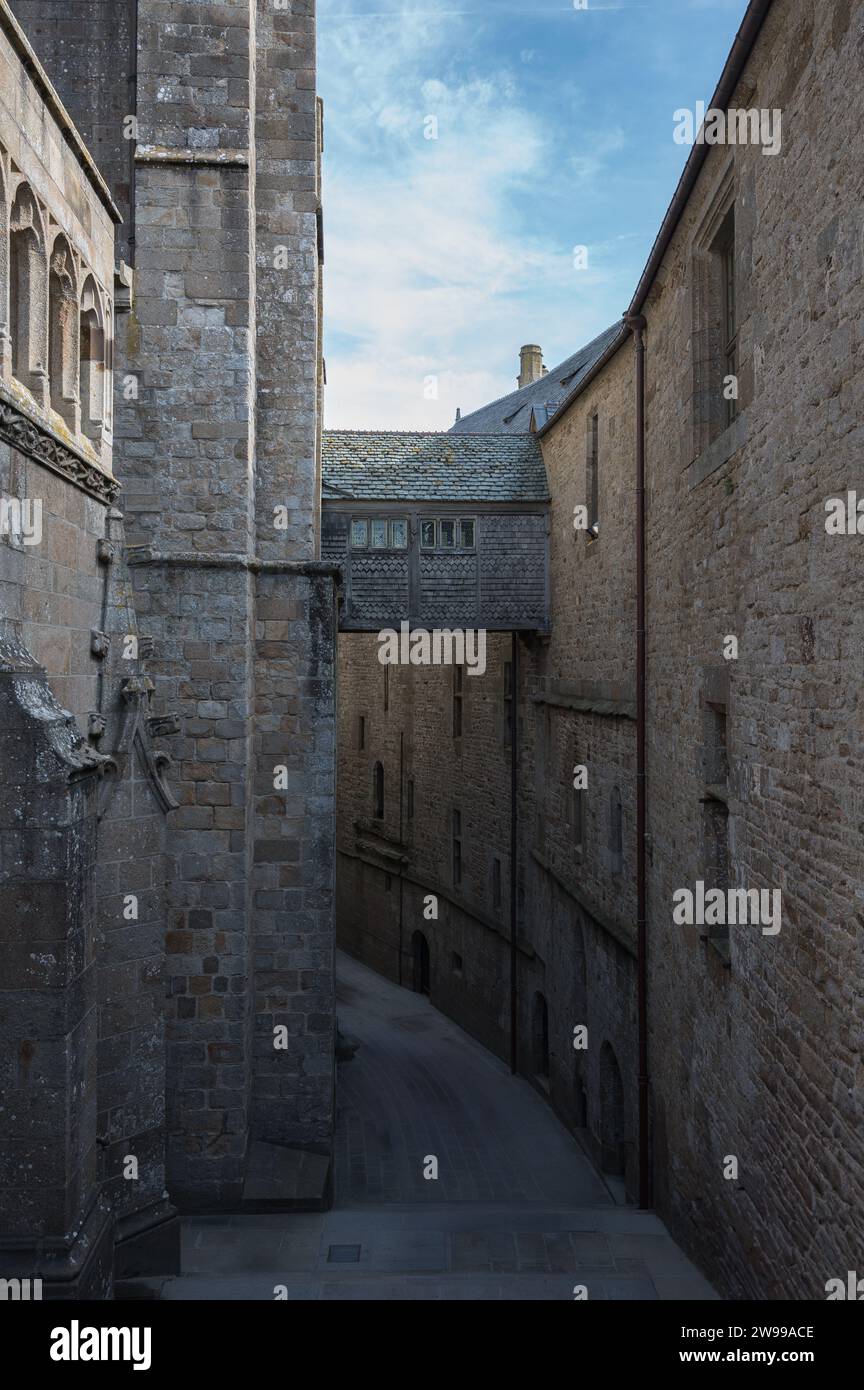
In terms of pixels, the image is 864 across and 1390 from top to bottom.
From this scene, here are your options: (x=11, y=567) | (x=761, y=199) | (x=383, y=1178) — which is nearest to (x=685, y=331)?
(x=761, y=199)

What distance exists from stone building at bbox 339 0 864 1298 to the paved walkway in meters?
0.57

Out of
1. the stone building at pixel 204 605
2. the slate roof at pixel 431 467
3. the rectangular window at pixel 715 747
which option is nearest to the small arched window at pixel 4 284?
the stone building at pixel 204 605

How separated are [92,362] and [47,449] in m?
1.71

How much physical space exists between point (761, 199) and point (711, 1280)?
27.7ft

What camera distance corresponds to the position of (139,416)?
9.29 m

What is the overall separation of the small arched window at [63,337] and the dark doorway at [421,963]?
18540mm

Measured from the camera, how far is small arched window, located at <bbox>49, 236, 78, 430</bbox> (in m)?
6.72

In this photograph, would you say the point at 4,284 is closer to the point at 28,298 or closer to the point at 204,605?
the point at 28,298

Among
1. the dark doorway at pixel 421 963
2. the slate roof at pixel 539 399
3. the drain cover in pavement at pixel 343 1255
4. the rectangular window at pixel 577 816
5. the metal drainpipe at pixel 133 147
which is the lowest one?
the dark doorway at pixel 421 963

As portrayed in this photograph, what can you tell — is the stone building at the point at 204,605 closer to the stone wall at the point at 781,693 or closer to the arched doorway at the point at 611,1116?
the stone wall at the point at 781,693

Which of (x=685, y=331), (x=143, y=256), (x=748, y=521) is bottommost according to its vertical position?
(x=748, y=521)

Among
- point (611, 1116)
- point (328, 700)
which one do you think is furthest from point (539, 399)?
point (611, 1116)

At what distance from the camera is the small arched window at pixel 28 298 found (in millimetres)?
6012
